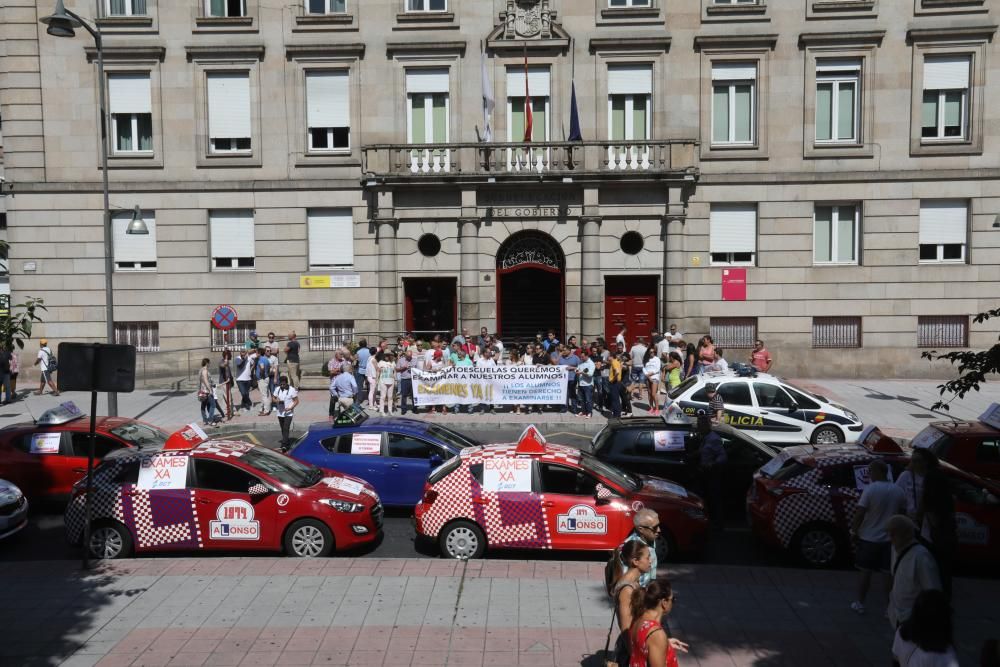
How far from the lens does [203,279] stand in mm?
26078

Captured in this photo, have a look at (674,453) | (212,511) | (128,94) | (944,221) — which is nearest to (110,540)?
(212,511)

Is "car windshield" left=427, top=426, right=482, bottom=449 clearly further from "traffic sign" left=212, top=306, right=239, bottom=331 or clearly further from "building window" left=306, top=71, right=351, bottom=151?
"building window" left=306, top=71, right=351, bottom=151

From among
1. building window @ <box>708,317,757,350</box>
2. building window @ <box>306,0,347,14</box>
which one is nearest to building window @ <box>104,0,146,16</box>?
building window @ <box>306,0,347,14</box>

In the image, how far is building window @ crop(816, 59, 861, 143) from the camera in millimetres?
25266

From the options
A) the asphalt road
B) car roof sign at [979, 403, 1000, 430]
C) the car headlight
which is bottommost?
the asphalt road

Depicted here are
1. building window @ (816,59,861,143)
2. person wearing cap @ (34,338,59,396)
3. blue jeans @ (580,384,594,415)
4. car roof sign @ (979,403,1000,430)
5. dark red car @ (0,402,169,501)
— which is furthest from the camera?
building window @ (816,59,861,143)

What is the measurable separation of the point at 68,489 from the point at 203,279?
14.3 m

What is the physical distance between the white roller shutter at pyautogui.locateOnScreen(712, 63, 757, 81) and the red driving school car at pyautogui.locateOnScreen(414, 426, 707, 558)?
1870 cm

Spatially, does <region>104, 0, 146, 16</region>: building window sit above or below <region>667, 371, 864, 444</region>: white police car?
above

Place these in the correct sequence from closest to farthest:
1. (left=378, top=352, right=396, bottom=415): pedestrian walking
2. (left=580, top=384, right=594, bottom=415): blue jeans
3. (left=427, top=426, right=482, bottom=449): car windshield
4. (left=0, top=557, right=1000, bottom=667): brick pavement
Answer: (left=0, top=557, right=1000, bottom=667): brick pavement → (left=427, top=426, right=482, bottom=449): car windshield → (left=580, top=384, right=594, bottom=415): blue jeans → (left=378, top=352, right=396, bottom=415): pedestrian walking

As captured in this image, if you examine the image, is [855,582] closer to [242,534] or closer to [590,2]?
[242,534]

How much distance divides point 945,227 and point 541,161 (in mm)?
12635

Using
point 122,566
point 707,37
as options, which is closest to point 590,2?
point 707,37

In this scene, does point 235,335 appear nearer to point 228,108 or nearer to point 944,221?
point 228,108
